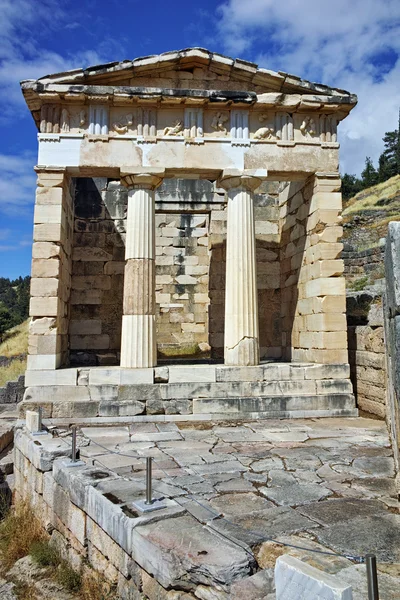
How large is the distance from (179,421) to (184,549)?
5.80 m

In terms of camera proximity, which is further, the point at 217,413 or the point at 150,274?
the point at 150,274

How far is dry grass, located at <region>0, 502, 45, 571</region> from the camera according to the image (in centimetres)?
586

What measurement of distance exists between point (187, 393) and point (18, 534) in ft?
13.4

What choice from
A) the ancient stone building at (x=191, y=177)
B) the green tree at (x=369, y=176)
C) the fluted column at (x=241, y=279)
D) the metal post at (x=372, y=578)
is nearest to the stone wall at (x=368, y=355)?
the ancient stone building at (x=191, y=177)

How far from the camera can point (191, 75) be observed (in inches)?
422

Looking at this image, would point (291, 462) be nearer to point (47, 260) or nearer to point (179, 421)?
point (179, 421)

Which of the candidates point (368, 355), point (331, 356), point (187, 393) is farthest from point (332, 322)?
point (187, 393)

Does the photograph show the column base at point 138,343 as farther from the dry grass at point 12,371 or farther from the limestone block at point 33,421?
the dry grass at point 12,371

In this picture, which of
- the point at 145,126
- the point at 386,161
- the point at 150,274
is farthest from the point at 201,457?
the point at 386,161

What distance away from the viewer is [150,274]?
10.2 m

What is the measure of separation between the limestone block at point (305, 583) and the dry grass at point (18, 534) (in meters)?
4.50

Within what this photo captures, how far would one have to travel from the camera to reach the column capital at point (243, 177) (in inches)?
411

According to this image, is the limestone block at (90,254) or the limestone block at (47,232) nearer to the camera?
the limestone block at (47,232)

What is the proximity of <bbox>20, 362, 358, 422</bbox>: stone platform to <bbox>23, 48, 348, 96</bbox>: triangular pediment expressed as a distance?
20.5 feet
